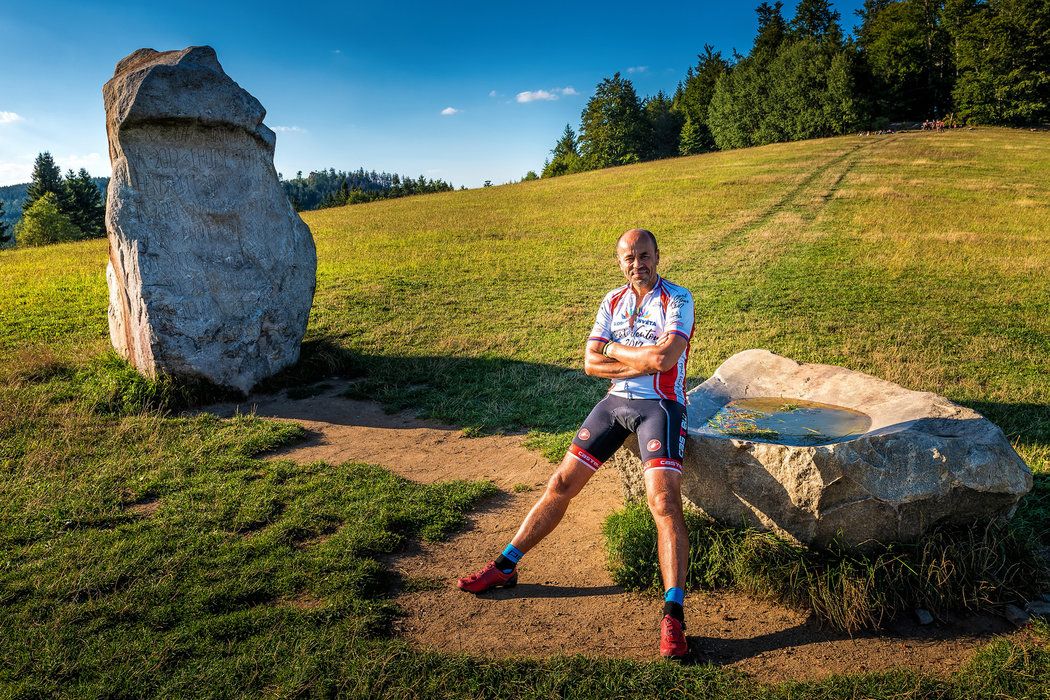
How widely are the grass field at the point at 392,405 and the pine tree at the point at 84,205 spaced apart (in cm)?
5859

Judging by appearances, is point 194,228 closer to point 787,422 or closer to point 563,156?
point 787,422

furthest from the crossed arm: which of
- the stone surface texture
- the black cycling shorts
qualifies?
the stone surface texture

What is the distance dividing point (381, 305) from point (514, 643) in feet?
43.2

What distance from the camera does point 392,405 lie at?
34.3 ft

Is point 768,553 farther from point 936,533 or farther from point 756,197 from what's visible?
point 756,197

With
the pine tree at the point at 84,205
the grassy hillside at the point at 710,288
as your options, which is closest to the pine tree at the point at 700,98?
the grassy hillside at the point at 710,288

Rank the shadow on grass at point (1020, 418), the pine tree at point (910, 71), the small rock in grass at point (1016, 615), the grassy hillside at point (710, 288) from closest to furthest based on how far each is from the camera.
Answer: the small rock in grass at point (1016, 615), the shadow on grass at point (1020, 418), the grassy hillside at point (710, 288), the pine tree at point (910, 71)

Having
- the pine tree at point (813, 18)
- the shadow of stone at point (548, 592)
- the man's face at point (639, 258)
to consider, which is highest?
the pine tree at point (813, 18)

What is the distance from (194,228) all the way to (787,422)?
9.56 metres

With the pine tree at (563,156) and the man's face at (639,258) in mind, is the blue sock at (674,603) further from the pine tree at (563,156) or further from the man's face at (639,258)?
the pine tree at (563,156)

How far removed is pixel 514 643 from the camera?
15.9 ft

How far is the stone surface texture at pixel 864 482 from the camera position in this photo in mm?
5129

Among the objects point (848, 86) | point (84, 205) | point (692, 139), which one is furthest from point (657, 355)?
point (84, 205)

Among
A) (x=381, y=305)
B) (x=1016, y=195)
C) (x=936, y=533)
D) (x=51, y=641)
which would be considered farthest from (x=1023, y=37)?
(x=51, y=641)
